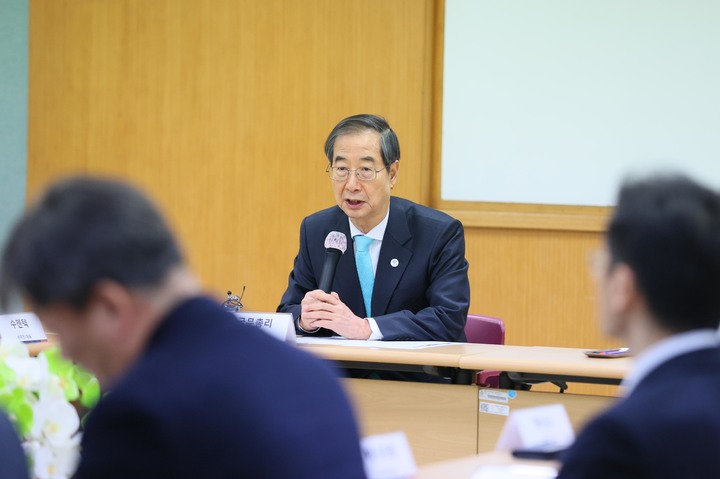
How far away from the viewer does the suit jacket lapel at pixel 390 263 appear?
12.7 ft

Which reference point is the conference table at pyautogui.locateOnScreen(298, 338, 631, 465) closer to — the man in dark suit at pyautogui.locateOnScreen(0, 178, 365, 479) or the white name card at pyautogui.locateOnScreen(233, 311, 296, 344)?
the white name card at pyautogui.locateOnScreen(233, 311, 296, 344)

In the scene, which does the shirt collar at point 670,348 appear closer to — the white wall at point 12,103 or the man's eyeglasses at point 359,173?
the man's eyeglasses at point 359,173

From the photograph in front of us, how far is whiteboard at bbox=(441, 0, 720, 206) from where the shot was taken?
5.27 metres

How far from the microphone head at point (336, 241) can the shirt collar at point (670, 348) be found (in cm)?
237

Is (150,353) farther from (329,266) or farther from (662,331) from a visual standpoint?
(329,266)

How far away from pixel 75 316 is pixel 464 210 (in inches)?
172

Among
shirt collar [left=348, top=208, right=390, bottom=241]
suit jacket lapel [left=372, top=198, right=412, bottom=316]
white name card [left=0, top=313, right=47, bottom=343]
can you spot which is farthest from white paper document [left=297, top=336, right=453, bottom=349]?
white name card [left=0, top=313, right=47, bottom=343]

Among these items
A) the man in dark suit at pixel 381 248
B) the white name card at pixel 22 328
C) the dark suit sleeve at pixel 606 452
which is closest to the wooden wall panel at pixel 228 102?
the man in dark suit at pixel 381 248

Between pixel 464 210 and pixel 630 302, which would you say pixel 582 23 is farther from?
pixel 630 302

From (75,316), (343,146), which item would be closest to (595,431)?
(75,316)

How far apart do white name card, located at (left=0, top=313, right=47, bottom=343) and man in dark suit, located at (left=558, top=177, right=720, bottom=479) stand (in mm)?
2507

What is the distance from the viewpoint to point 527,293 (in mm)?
5434

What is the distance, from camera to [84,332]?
1.15 metres

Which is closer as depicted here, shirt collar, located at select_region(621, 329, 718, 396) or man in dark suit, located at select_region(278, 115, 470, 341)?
shirt collar, located at select_region(621, 329, 718, 396)
